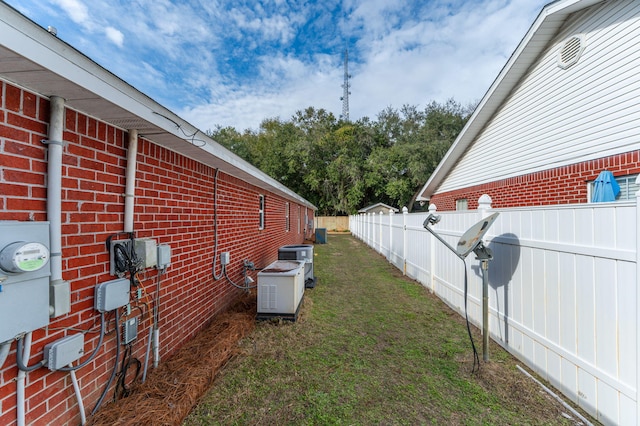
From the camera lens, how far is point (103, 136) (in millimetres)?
2373

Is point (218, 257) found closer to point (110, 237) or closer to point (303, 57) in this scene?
point (110, 237)

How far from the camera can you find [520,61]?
7.01 meters

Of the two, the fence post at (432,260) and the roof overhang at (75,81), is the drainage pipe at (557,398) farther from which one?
the roof overhang at (75,81)

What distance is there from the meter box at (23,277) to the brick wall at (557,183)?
7.21m

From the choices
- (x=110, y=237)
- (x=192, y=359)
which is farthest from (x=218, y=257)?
(x=110, y=237)

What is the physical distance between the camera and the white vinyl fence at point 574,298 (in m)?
2.09

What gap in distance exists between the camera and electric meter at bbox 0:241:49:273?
1.53 m

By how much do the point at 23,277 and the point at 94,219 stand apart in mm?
722

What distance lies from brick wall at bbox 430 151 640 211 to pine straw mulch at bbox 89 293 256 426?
257 inches

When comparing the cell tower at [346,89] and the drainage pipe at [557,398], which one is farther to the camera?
the cell tower at [346,89]

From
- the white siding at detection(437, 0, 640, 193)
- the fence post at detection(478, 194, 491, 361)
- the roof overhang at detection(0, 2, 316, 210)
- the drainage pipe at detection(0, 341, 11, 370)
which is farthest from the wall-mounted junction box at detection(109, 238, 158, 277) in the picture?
the white siding at detection(437, 0, 640, 193)

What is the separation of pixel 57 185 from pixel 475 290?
486 centimetres

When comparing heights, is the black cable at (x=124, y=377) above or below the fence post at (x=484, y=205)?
below

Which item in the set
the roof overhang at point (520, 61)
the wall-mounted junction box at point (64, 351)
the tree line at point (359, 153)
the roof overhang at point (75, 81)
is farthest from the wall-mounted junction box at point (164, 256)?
the tree line at point (359, 153)
